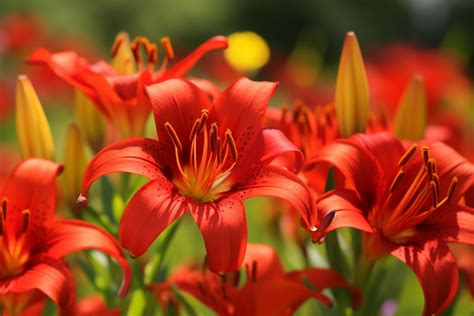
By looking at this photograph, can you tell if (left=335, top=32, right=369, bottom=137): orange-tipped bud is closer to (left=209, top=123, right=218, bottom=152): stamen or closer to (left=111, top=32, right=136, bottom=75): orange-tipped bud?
(left=209, top=123, right=218, bottom=152): stamen

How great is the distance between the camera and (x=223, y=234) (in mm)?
804

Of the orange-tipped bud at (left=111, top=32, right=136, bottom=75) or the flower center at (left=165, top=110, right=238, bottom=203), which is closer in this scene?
the flower center at (left=165, top=110, right=238, bottom=203)

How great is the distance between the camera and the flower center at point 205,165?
0.91 metres

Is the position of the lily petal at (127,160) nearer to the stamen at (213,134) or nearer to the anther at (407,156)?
the stamen at (213,134)

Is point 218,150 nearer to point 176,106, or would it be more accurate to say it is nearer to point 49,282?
point 176,106

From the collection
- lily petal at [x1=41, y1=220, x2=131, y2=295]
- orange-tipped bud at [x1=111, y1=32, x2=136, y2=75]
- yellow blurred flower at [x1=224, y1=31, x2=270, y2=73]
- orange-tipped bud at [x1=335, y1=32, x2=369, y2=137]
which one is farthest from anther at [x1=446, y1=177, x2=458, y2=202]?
yellow blurred flower at [x1=224, y1=31, x2=270, y2=73]

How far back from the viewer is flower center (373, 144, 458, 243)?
0.90m

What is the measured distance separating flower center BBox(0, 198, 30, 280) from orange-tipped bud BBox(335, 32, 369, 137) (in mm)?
401

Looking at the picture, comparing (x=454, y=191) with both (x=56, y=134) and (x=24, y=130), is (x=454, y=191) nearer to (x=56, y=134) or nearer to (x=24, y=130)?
(x=24, y=130)

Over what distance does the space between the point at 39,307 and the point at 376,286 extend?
406mm

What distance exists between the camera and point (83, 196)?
0.82 metres

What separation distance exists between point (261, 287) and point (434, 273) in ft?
0.65

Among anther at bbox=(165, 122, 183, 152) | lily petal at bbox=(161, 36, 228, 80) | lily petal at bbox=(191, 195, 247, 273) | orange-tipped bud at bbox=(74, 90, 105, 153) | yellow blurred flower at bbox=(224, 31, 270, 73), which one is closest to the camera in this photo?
lily petal at bbox=(191, 195, 247, 273)

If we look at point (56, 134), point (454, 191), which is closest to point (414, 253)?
point (454, 191)
